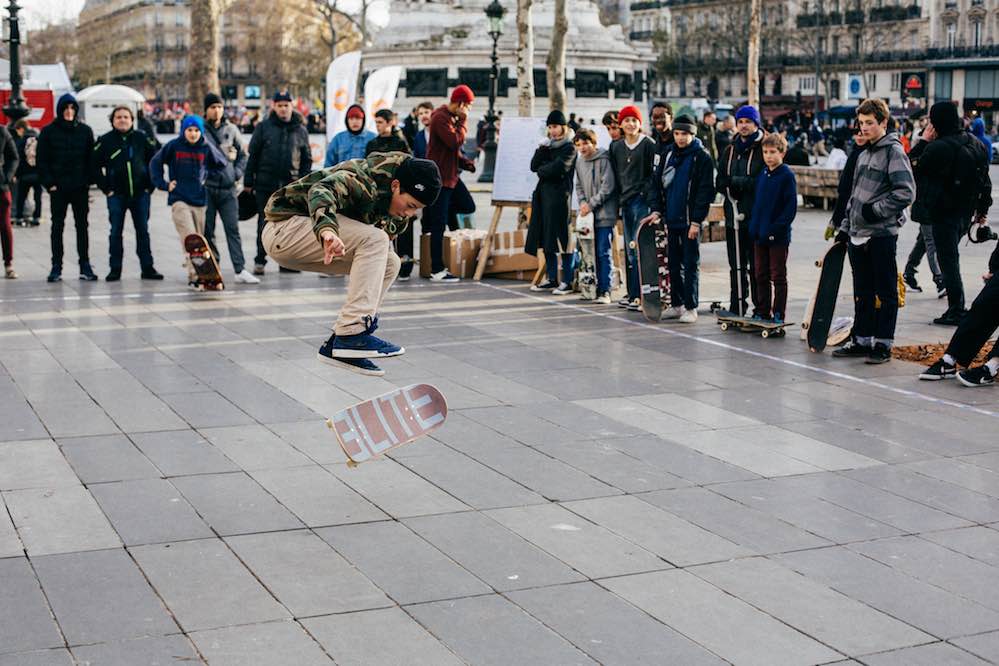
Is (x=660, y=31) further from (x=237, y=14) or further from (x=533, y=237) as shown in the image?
(x=533, y=237)

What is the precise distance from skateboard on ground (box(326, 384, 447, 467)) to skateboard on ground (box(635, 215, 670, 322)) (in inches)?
226

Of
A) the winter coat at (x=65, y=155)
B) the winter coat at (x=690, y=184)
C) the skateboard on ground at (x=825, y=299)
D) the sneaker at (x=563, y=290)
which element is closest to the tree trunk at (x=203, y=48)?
the winter coat at (x=65, y=155)

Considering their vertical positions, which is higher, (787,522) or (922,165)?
(922,165)

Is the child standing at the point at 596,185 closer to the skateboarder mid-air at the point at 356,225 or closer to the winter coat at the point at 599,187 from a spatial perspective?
the winter coat at the point at 599,187

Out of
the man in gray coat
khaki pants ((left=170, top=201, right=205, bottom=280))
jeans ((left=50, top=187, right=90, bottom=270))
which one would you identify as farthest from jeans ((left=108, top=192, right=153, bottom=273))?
the man in gray coat

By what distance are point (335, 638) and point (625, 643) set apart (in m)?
0.95

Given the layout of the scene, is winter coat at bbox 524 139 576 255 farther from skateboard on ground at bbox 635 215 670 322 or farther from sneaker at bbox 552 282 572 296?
skateboard on ground at bbox 635 215 670 322

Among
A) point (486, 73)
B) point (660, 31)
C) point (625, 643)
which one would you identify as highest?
point (660, 31)

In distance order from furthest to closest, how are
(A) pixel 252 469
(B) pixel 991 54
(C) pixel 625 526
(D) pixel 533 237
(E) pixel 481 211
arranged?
(B) pixel 991 54 → (E) pixel 481 211 → (D) pixel 533 237 → (A) pixel 252 469 → (C) pixel 625 526

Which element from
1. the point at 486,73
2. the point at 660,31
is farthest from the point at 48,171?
the point at 660,31

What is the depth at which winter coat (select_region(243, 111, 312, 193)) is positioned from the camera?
14.5 meters

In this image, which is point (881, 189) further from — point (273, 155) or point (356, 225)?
point (273, 155)

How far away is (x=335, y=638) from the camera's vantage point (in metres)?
4.47

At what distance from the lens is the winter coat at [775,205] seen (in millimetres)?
10914
